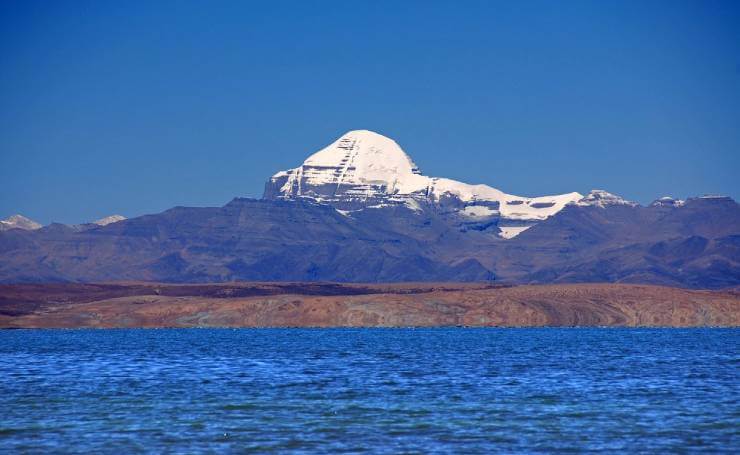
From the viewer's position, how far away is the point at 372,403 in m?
73.6

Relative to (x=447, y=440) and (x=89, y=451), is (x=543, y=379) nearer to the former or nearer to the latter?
(x=447, y=440)

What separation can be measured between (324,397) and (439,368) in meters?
30.6

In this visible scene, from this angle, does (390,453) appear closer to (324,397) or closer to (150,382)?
(324,397)

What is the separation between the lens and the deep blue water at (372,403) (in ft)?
187

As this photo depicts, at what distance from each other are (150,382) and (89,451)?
37062 millimetres

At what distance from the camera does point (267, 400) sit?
249 feet

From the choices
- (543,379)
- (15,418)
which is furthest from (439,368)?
(15,418)

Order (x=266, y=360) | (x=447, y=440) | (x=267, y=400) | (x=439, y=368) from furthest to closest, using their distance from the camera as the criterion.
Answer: (x=266, y=360), (x=439, y=368), (x=267, y=400), (x=447, y=440)

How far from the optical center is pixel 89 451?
5444 cm

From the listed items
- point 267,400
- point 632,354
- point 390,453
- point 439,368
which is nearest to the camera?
point 390,453

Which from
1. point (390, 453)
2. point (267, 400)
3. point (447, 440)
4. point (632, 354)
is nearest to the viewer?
point (390, 453)

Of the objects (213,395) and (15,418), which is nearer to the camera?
(15,418)

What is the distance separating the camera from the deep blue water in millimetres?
57000

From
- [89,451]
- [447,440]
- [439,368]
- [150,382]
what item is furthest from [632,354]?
[89,451]
